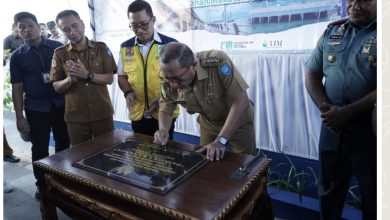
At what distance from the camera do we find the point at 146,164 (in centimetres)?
144

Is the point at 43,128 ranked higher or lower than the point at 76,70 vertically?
lower

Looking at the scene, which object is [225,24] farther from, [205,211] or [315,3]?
[205,211]

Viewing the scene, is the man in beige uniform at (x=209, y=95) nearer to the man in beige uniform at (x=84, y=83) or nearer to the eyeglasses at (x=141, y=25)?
the eyeglasses at (x=141, y=25)

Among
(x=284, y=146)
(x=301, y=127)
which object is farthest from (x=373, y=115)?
(x=284, y=146)

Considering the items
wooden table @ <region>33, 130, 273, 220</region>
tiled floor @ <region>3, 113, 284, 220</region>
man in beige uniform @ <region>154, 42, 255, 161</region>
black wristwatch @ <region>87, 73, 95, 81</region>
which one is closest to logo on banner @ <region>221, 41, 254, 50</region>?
man in beige uniform @ <region>154, 42, 255, 161</region>

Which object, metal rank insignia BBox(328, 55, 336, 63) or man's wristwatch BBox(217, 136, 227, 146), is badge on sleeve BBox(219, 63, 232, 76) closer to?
man's wristwatch BBox(217, 136, 227, 146)

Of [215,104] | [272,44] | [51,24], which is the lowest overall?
[215,104]

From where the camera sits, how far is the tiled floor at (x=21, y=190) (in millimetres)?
2345

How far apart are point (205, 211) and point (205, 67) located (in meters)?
0.82

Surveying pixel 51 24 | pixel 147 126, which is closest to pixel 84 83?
pixel 147 126

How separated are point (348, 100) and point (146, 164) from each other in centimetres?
100

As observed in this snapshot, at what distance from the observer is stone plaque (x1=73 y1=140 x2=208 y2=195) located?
129cm

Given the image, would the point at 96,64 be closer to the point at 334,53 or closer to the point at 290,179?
the point at 334,53

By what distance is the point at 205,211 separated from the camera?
3.54 ft
